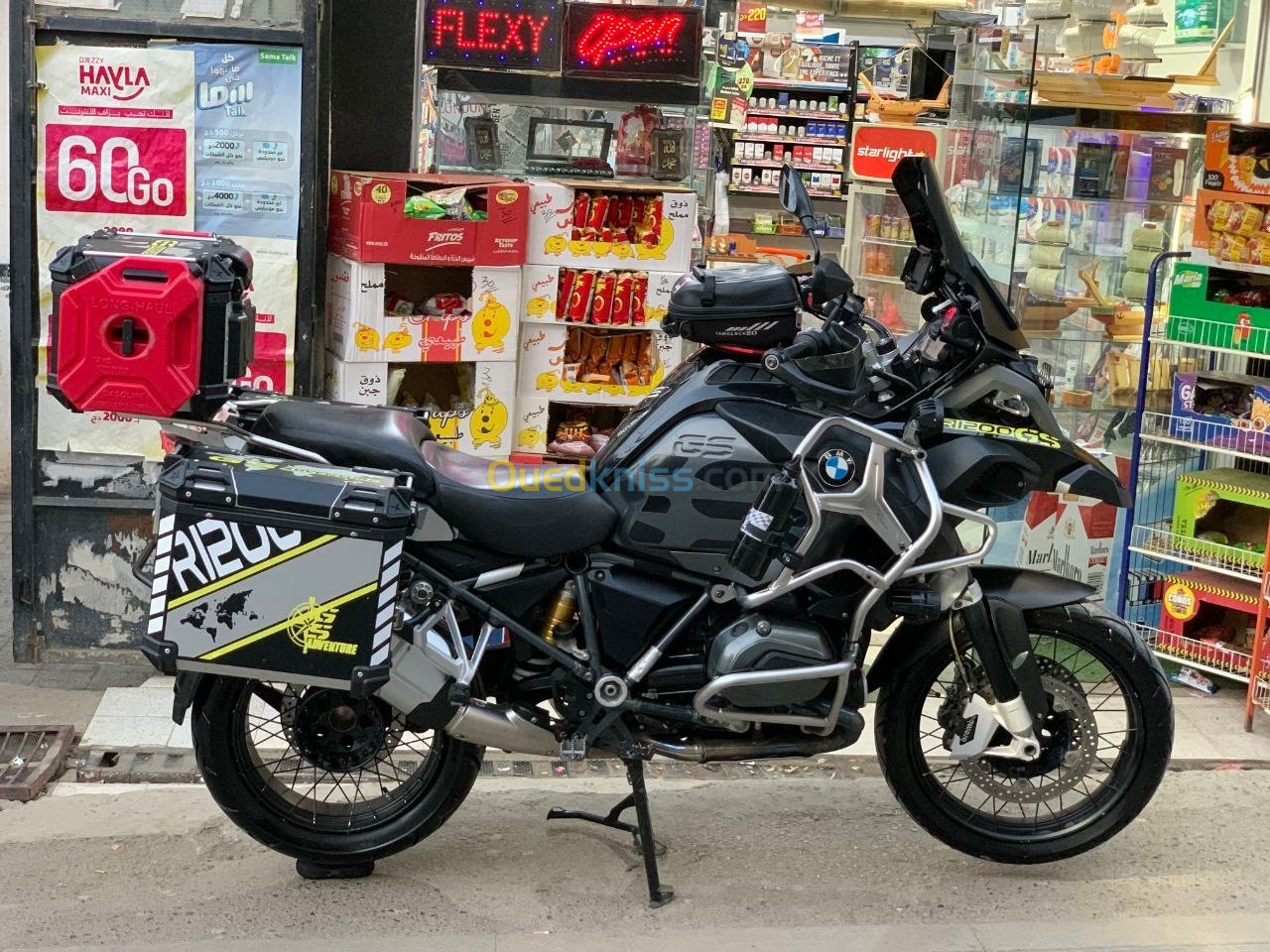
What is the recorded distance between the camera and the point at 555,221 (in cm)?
611

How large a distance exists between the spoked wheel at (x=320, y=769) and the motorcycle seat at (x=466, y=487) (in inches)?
23.1

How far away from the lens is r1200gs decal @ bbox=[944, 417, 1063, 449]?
3863mm

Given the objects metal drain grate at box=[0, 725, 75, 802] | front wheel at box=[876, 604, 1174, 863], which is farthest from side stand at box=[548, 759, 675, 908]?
metal drain grate at box=[0, 725, 75, 802]

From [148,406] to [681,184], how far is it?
133 inches

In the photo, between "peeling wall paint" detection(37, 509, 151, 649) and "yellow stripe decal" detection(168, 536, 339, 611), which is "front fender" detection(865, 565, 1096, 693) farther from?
"peeling wall paint" detection(37, 509, 151, 649)

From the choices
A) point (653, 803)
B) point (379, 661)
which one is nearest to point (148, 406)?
point (379, 661)

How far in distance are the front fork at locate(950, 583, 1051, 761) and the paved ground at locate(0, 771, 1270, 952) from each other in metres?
0.44

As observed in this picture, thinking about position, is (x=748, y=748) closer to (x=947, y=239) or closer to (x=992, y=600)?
(x=992, y=600)

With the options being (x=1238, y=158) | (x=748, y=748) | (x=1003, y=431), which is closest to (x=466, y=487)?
(x=748, y=748)

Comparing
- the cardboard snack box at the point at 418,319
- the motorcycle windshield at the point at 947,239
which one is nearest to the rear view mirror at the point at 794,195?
the motorcycle windshield at the point at 947,239

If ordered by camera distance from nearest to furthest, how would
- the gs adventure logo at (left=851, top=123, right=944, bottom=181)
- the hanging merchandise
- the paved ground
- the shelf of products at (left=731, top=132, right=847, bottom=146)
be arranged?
the paved ground
the hanging merchandise
the gs adventure logo at (left=851, top=123, right=944, bottom=181)
the shelf of products at (left=731, top=132, right=847, bottom=146)

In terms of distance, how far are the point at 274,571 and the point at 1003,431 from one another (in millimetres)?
1864

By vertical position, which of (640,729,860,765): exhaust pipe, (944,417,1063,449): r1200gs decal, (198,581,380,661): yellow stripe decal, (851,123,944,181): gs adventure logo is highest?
(851,123,944,181): gs adventure logo

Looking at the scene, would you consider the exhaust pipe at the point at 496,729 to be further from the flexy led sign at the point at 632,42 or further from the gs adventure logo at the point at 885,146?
the gs adventure logo at the point at 885,146
